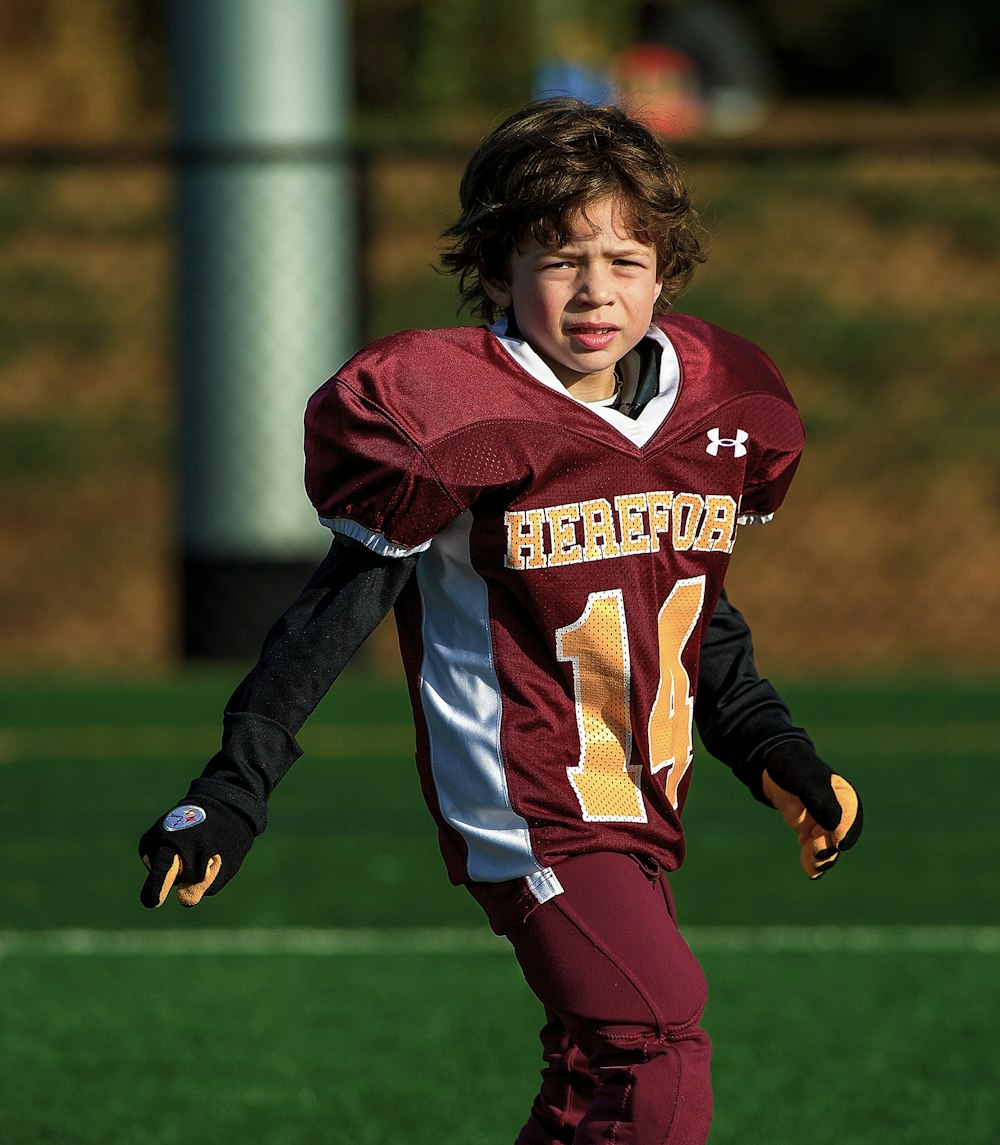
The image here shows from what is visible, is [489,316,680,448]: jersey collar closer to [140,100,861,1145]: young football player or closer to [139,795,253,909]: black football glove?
[140,100,861,1145]: young football player

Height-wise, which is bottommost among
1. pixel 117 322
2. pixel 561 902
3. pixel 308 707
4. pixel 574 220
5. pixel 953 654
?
pixel 953 654

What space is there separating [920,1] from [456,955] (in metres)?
19.5

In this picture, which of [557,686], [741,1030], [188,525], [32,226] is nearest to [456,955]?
[741,1030]

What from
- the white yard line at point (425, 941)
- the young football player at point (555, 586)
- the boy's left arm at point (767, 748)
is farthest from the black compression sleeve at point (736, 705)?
the white yard line at point (425, 941)

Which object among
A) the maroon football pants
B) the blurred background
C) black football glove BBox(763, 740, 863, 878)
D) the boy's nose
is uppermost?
the boy's nose

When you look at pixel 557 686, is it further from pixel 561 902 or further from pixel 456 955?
pixel 456 955

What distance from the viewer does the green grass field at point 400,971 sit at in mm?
3529

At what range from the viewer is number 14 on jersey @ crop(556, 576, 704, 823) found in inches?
101

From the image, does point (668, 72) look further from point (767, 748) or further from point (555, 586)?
point (555, 586)

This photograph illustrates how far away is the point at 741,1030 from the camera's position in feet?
13.0

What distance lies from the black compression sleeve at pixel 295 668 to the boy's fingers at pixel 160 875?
0.39 feet

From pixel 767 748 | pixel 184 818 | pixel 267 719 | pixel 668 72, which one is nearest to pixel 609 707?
pixel 767 748

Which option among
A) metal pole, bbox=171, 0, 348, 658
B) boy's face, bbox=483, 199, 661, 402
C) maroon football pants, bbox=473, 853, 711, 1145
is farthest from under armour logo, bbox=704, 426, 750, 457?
metal pole, bbox=171, 0, 348, 658

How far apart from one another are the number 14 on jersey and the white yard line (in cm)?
204
